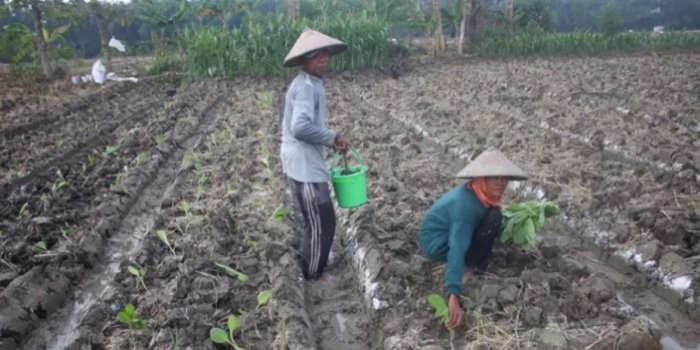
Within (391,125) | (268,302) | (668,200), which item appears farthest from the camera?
(391,125)

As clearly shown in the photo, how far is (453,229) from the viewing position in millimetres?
3234

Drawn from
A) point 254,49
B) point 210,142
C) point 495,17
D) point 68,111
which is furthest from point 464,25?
point 210,142

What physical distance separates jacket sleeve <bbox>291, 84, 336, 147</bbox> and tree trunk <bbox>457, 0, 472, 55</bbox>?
1704 centimetres

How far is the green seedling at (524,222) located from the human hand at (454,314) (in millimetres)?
867

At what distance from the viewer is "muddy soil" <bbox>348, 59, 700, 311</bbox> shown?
159 inches

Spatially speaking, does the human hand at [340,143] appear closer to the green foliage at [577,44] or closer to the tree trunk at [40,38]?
the tree trunk at [40,38]

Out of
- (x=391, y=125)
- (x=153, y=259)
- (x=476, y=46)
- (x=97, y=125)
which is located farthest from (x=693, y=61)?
(x=153, y=259)

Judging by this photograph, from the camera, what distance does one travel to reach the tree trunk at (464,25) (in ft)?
63.2

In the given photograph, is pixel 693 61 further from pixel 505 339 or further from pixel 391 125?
pixel 505 339

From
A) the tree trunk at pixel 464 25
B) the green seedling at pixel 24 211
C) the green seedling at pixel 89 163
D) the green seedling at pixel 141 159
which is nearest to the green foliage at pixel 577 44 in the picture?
the tree trunk at pixel 464 25

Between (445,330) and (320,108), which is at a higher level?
(320,108)

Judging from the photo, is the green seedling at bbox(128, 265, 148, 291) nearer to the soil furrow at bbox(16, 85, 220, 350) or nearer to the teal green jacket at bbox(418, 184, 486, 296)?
the soil furrow at bbox(16, 85, 220, 350)

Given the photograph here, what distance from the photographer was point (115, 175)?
6.61 metres

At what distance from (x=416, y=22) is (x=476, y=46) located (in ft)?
8.39
